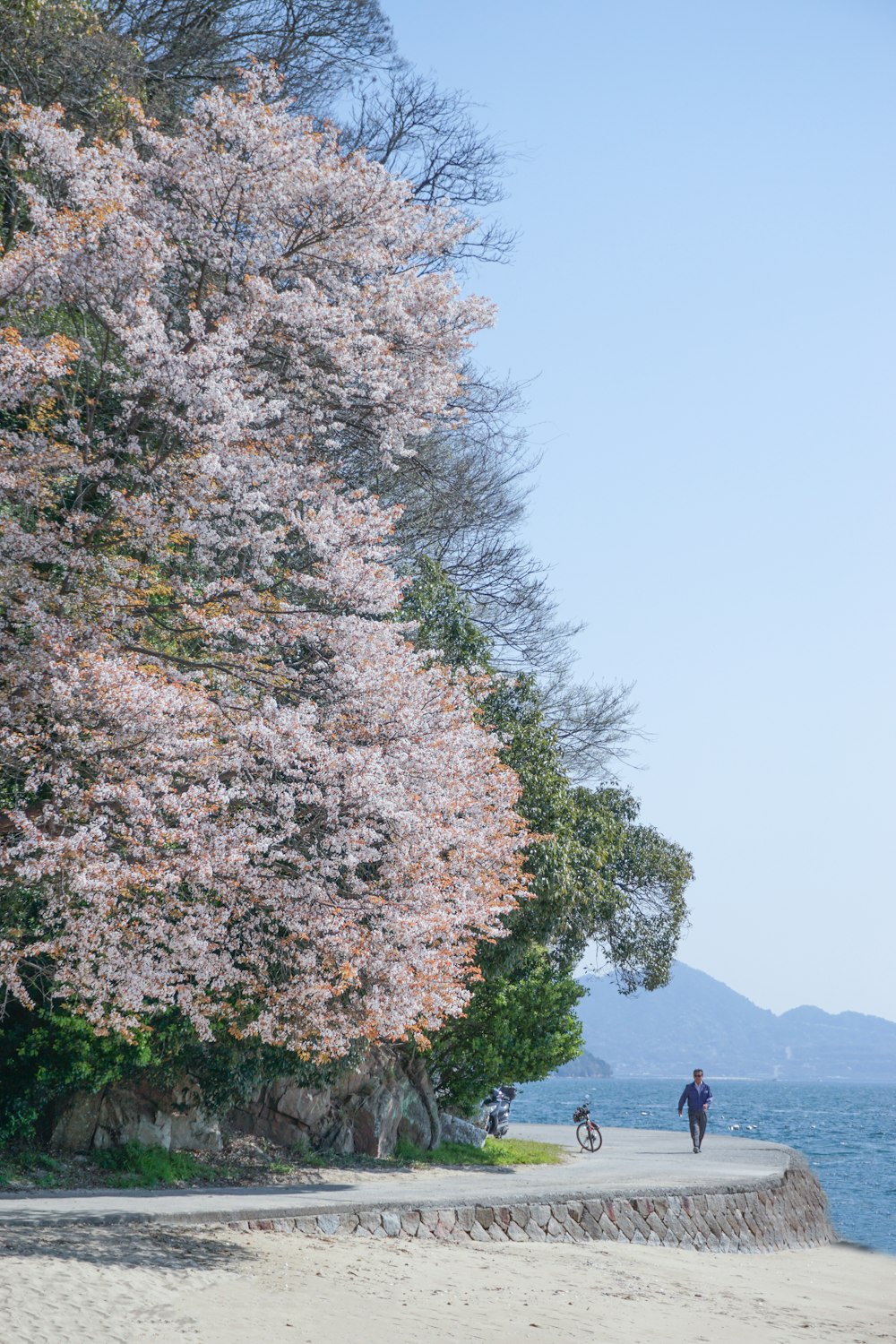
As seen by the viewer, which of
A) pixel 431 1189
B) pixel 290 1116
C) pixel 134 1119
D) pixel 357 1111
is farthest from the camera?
pixel 357 1111

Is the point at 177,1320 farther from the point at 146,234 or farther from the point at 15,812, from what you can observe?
→ the point at 146,234

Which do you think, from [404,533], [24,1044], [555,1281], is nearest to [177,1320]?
[555,1281]

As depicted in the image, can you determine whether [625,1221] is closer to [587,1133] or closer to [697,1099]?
[697,1099]

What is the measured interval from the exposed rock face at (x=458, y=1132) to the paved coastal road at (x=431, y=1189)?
5.81 feet

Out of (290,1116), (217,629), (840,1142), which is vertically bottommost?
(840,1142)

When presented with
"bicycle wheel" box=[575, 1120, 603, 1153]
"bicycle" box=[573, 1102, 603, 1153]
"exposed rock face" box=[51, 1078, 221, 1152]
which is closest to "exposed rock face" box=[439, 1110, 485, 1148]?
"bicycle" box=[573, 1102, 603, 1153]

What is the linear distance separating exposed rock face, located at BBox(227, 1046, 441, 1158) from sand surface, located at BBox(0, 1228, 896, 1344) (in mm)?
5653

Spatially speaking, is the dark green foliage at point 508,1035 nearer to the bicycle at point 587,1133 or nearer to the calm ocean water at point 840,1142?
the bicycle at point 587,1133

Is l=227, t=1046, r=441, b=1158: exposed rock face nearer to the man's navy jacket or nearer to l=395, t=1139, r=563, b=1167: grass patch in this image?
l=395, t=1139, r=563, b=1167: grass patch

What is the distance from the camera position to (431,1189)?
1742 centimetres

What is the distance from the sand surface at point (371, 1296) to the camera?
9.93 metres

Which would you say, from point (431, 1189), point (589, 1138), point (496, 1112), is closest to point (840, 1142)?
point (589, 1138)

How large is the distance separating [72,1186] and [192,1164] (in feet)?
7.58

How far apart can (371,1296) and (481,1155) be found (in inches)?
482
